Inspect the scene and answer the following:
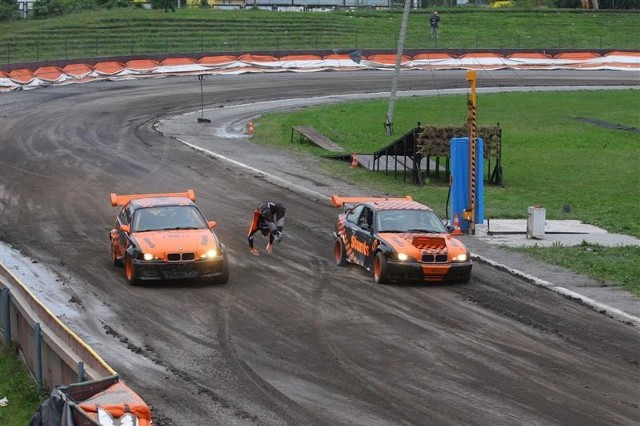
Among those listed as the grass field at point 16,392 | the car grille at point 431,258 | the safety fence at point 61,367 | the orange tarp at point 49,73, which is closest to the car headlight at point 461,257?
the car grille at point 431,258

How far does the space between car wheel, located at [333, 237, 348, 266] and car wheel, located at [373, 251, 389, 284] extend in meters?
1.86

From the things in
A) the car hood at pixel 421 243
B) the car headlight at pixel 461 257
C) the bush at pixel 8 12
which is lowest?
the car headlight at pixel 461 257

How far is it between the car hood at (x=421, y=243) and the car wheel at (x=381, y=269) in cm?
30

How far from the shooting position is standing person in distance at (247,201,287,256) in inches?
1001

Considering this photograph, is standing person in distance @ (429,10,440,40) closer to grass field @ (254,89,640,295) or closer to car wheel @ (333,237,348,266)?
grass field @ (254,89,640,295)

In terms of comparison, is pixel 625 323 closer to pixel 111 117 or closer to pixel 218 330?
pixel 218 330

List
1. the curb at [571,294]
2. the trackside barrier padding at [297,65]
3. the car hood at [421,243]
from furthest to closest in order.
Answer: the trackside barrier padding at [297,65] < the car hood at [421,243] < the curb at [571,294]

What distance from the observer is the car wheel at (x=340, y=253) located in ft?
80.1

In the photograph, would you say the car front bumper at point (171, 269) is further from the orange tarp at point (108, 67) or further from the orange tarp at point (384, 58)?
the orange tarp at point (384, 58)

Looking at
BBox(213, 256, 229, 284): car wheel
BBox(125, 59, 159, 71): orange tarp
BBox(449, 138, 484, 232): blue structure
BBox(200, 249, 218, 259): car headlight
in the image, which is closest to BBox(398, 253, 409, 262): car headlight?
BBox(213, 256, 229, 284): car wheel

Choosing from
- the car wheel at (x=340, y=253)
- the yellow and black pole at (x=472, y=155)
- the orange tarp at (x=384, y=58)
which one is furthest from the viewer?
the orange tarp at (x=384, y=58)

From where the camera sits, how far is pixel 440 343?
1781cm

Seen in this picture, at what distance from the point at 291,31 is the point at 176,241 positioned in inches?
2373

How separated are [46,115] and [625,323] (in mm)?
36381
